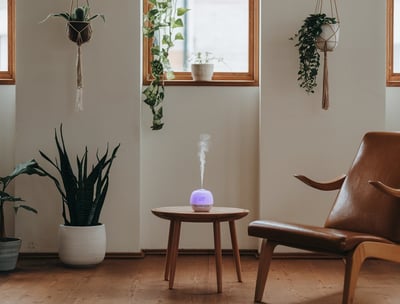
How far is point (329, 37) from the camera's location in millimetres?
5383

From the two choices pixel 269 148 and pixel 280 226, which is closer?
pixel 280 226

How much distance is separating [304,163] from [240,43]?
1.10m

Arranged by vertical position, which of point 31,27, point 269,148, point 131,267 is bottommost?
point 131,267

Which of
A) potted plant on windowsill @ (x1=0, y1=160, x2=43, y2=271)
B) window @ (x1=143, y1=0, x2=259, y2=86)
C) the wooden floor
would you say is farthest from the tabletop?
window @ (x1=143, y1=0, x2=259, y2=86)

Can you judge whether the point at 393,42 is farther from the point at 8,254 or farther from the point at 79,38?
the point at 8,254

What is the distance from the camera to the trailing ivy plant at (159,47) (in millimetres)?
5598

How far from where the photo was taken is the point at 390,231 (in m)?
4.11

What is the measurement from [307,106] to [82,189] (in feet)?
5.85

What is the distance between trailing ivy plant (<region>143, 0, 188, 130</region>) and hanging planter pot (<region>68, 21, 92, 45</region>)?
454 millimetres

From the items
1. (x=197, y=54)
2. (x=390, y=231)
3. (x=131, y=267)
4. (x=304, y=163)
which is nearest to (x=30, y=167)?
(x=131, y=267)

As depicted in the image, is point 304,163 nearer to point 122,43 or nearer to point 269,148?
point 269,148

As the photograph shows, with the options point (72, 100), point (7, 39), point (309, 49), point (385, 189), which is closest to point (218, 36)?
point (309, 49)

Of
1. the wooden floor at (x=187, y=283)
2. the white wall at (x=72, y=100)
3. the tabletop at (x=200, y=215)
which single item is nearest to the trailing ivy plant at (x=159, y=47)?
the white wall at (x=72, y=100)

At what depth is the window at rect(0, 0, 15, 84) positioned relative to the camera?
19.1 ft
